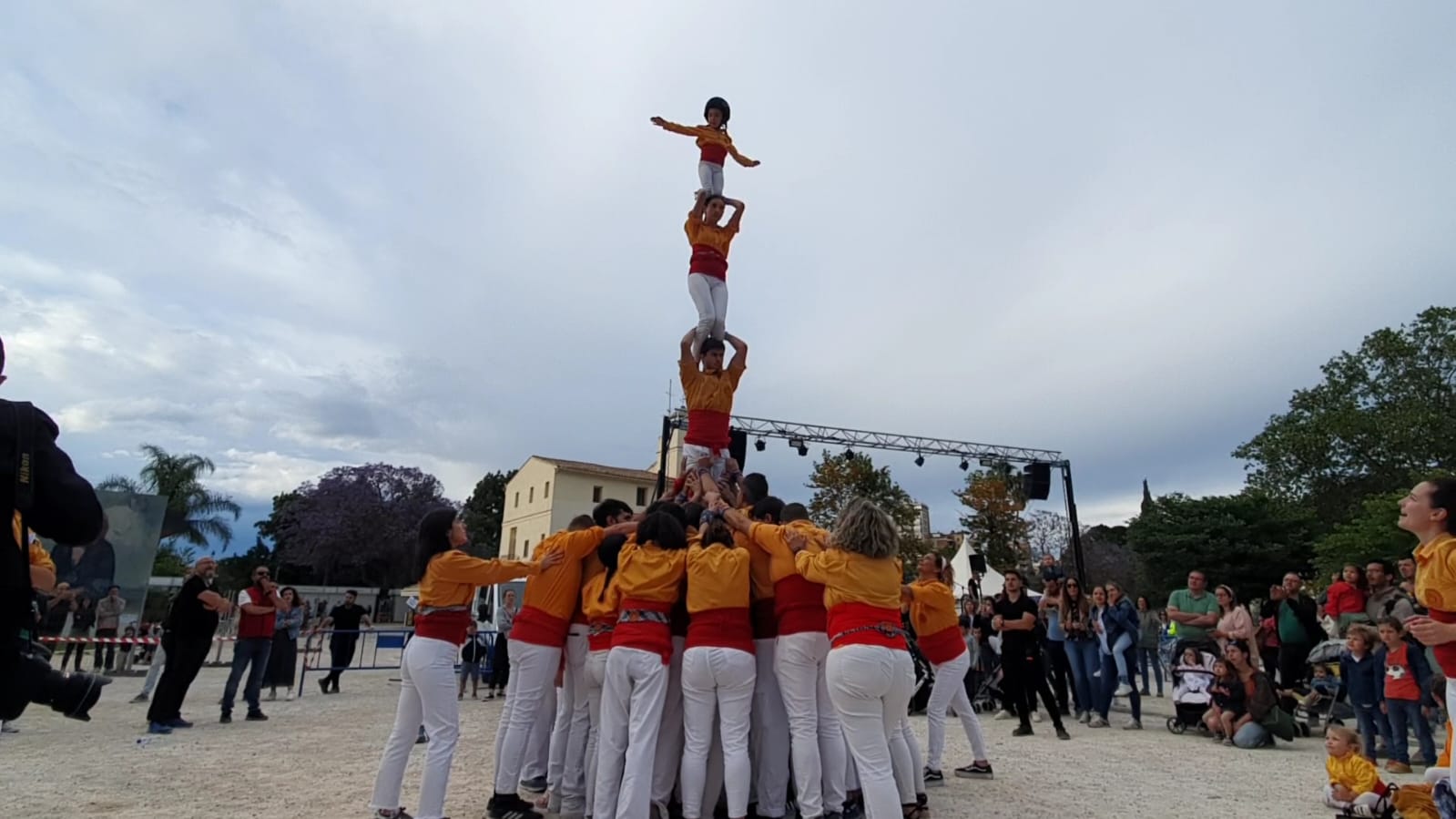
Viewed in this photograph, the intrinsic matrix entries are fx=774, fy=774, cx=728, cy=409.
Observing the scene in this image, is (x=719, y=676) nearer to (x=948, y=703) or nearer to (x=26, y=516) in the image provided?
(x=948, y=703)

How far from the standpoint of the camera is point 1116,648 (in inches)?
394

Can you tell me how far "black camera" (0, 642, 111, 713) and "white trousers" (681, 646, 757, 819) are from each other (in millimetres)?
2797

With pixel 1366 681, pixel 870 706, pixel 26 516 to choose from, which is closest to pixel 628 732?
pixel 870 706

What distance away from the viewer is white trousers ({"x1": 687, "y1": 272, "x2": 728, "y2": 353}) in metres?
7.59

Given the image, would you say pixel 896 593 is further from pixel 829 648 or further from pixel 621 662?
pixel 621 662

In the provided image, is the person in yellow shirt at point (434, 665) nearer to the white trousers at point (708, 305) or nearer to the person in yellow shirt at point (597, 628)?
the person in yellow shirt at point (597, 628)

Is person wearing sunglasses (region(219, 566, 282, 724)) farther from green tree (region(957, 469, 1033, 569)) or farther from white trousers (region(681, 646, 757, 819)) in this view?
green tree (region(957, 469, 1033, 569))

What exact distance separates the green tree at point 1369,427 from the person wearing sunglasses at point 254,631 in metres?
36.1

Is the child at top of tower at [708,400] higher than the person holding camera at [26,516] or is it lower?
higher

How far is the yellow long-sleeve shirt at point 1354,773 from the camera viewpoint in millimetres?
5199

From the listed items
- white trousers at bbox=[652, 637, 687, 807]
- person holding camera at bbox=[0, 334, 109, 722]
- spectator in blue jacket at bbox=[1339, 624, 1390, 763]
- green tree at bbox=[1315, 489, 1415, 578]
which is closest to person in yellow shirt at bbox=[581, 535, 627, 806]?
white trousers at bbox=[652, 637, 687, 807]

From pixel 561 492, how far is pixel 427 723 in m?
40.1

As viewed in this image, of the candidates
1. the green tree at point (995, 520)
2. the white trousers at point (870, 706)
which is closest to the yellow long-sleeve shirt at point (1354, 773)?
the white trousers at point (870, 706)

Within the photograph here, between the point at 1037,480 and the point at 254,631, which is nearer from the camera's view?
the point at 254,631
